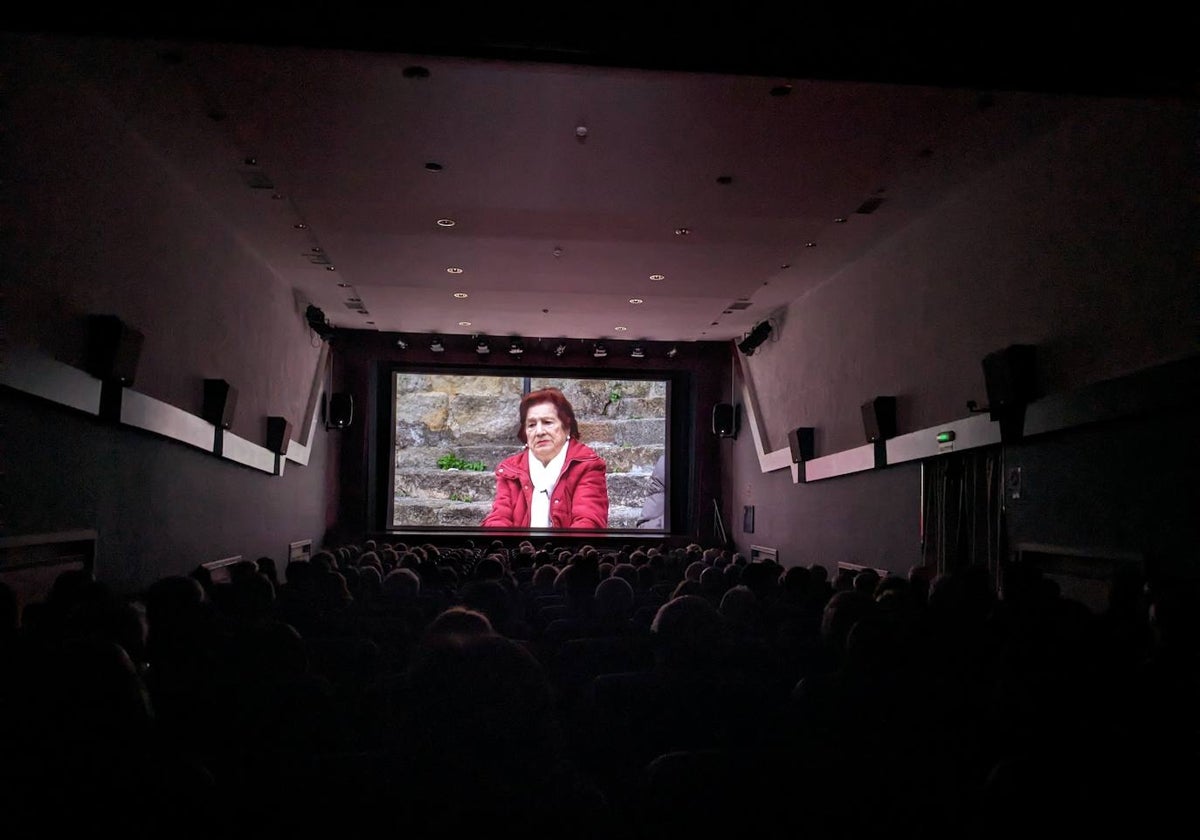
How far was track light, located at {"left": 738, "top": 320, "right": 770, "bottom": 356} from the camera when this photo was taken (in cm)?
1648

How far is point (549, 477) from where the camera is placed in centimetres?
1886

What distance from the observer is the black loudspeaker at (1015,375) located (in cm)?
827

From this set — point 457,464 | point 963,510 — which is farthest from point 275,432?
point 963,510

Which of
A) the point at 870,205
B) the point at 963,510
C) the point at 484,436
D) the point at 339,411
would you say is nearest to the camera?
the point at 963,510

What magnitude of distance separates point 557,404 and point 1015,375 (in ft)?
39.2

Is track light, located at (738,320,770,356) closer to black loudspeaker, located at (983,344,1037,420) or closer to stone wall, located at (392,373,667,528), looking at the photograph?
stone wall, located at (392,373,667,528)

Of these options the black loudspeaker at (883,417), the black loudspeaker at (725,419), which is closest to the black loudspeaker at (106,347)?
the black loudspeaker at (883,417)

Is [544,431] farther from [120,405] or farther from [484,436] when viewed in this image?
[120,405]

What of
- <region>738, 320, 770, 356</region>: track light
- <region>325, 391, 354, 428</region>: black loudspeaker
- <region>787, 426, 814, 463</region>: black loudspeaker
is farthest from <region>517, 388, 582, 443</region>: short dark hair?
<region>787, 426, 814, 463</region>: black loudspeaker

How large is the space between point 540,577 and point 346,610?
9.29 ft

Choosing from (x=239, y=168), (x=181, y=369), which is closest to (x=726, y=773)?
(x=239, y=168)

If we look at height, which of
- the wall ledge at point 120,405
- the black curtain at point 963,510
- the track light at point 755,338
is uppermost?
the track light at point 755,338

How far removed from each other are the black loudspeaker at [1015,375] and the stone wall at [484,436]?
1158 cm

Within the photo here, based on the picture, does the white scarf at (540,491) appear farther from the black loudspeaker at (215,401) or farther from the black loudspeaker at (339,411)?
the black loudspeaker at (215,401)
